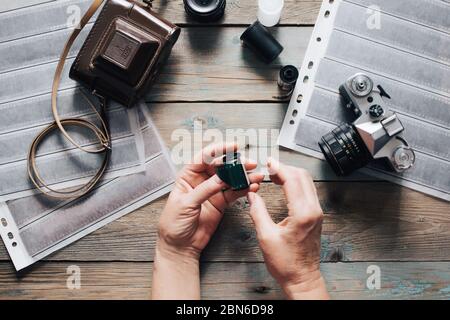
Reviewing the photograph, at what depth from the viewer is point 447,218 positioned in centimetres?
103

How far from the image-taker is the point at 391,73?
1.03 m

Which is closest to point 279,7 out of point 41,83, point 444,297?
point 41,83

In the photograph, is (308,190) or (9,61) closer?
(308,190)

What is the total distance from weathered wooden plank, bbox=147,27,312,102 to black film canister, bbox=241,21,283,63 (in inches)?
1.5

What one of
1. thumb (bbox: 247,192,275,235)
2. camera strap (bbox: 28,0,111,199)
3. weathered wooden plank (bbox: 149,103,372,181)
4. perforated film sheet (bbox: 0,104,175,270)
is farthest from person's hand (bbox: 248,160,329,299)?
camera strap (bbox: 28,0,111,199)

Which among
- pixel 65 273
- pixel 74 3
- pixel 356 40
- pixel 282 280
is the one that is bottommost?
pixel 65 273

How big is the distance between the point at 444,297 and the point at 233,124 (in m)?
0.57

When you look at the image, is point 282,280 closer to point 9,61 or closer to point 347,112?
point 347,112

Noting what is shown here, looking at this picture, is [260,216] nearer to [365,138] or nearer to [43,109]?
[365,138]

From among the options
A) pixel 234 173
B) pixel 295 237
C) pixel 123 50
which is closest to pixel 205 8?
pixel 123 50

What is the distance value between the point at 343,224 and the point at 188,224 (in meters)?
0.33

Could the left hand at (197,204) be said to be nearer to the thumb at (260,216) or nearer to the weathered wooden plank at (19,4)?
the thumb at (260,216)

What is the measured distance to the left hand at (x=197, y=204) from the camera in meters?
0.92

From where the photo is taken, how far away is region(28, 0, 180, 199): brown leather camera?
0.95 m
